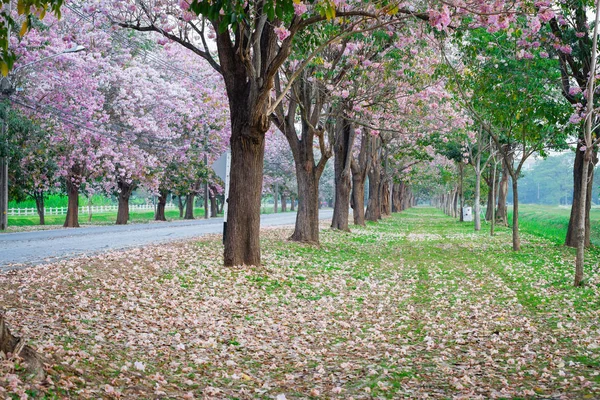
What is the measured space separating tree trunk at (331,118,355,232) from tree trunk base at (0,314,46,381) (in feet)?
78.9

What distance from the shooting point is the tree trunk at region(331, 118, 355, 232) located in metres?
30.0

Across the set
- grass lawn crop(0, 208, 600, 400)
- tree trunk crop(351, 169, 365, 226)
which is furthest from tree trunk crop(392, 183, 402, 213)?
grass lawn crop(0, 208, 600, 400)

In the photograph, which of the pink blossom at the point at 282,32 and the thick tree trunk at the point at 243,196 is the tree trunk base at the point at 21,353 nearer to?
the pink blossom at the point at 282,32

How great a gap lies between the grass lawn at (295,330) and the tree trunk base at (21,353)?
0.48ft

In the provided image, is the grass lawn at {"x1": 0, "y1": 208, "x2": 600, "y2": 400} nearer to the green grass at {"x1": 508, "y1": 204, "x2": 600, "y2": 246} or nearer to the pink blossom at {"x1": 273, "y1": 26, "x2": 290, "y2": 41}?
the pink blossom at {"x1": 273, "y1": 26, "x2": 290, "y2": 41}

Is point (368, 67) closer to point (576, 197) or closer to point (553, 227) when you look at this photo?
point (576, 197)

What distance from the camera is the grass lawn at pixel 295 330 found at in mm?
6715

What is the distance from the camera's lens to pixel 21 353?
5844 millimetres

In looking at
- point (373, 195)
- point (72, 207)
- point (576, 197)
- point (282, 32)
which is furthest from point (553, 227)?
point (282, 32)

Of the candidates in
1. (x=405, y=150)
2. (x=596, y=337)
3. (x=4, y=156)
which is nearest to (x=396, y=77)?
(x=596, y=337)

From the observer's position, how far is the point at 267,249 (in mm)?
19375

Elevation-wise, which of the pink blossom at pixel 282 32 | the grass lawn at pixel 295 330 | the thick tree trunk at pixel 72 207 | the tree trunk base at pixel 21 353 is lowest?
the grass lawn at pixel 295 330

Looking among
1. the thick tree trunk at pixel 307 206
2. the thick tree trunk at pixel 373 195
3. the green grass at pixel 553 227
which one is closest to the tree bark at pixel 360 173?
the thick tree trunk at pixel 373 195

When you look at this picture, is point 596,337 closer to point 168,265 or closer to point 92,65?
point 168,265
